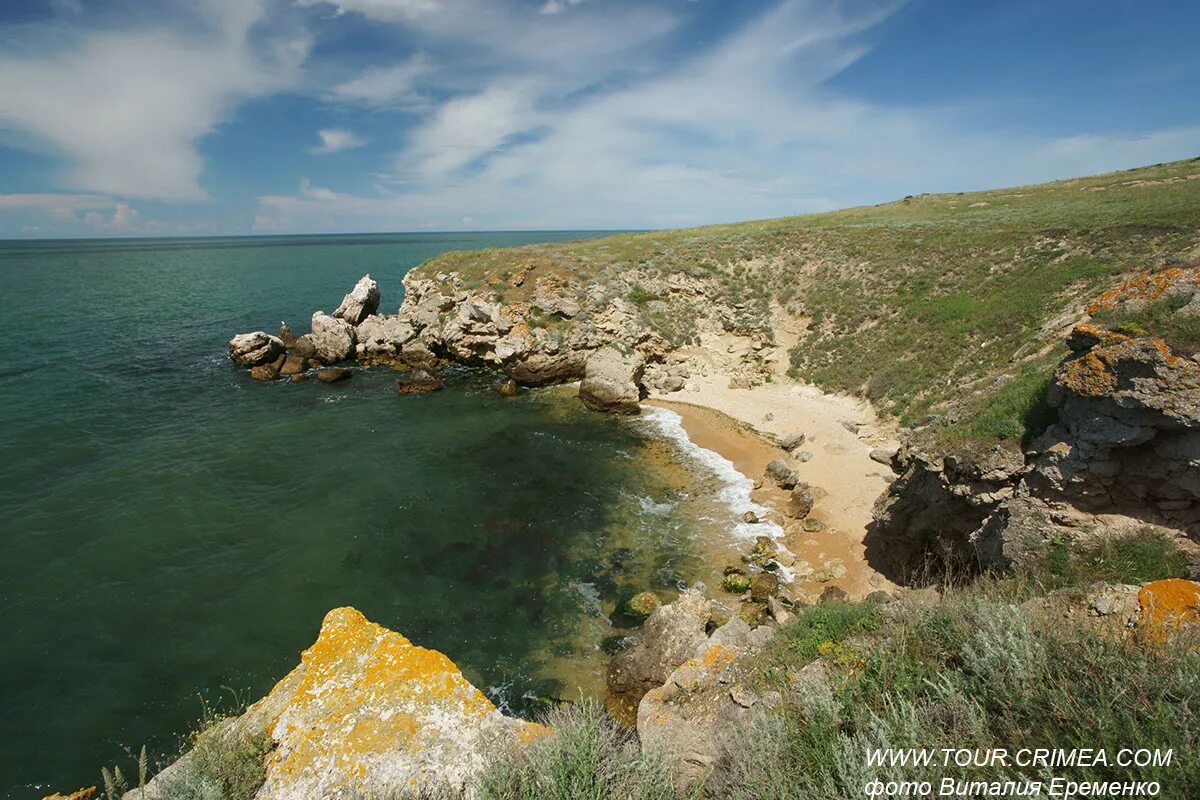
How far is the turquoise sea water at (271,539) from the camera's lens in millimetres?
11914

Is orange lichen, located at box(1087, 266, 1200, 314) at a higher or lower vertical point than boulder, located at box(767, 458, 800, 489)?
higher

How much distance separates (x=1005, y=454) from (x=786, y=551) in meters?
7.19

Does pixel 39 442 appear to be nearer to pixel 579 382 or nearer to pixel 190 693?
pixel 190 693

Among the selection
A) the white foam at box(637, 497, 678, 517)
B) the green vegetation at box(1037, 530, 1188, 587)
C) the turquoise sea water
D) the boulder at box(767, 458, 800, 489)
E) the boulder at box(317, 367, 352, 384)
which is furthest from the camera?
the boulder at box(317, 367, 352, 384)

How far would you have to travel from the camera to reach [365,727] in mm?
5645

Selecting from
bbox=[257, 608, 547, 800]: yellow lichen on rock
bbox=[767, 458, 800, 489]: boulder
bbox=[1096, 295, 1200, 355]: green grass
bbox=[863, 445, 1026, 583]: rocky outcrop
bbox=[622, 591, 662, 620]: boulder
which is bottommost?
bbox=[622, 591, 662, 620]: boulder

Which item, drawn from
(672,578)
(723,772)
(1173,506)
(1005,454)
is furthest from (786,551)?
(723,772)

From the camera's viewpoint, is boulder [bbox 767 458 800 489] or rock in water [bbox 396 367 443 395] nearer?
boulder [bbox 767 458 800 489]

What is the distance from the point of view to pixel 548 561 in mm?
16375

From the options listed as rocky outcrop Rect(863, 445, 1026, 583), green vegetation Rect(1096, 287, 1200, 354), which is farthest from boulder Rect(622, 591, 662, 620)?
green vegetation Rect(1096, 287, 1200, 354)

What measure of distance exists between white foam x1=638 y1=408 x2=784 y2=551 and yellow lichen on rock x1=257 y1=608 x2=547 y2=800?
1335 cm

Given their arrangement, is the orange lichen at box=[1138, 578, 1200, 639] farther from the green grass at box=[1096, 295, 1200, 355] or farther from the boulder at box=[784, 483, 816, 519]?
the boulder at box=[784, 483, 816, 519]

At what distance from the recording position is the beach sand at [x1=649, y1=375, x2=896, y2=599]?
16406mm

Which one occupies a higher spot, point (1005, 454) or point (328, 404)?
point (1005, 454)
